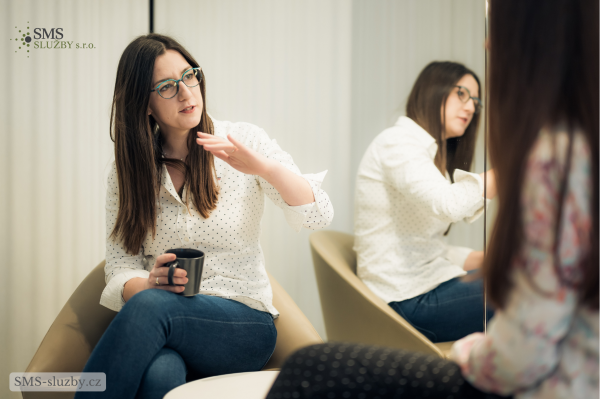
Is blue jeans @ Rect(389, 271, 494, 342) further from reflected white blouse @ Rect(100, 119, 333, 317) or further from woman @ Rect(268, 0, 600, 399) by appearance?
woman @ Rect(268, 0, 600, 399)

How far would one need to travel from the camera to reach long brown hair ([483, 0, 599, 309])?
50cm

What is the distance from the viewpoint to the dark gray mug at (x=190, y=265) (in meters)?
1.09

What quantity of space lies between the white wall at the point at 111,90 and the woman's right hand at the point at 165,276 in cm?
97

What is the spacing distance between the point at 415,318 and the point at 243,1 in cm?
149

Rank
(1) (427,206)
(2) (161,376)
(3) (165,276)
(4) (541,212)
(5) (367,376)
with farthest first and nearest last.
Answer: (1) (427,206), (3) (165,276), (2) (161,376), (5) (367,376), (4) (541,212)

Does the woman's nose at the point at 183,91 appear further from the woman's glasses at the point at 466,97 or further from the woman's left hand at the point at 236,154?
the woman's glasses at the point at 466,97

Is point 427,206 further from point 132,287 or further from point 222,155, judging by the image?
A: point 132,287

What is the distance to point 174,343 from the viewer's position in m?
1.08

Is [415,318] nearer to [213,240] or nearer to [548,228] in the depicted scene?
[213,240]

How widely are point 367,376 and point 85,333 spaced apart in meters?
1.05

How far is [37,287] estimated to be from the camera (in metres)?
1.93

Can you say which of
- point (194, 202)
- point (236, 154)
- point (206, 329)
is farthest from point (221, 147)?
point (206, 329)

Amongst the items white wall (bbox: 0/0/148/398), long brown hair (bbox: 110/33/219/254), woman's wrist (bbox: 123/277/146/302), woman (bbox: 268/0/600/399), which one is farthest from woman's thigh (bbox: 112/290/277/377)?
white wall (bbox: 0/0/148/398)

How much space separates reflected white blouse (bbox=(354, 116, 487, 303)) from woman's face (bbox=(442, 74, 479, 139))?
8 cm
